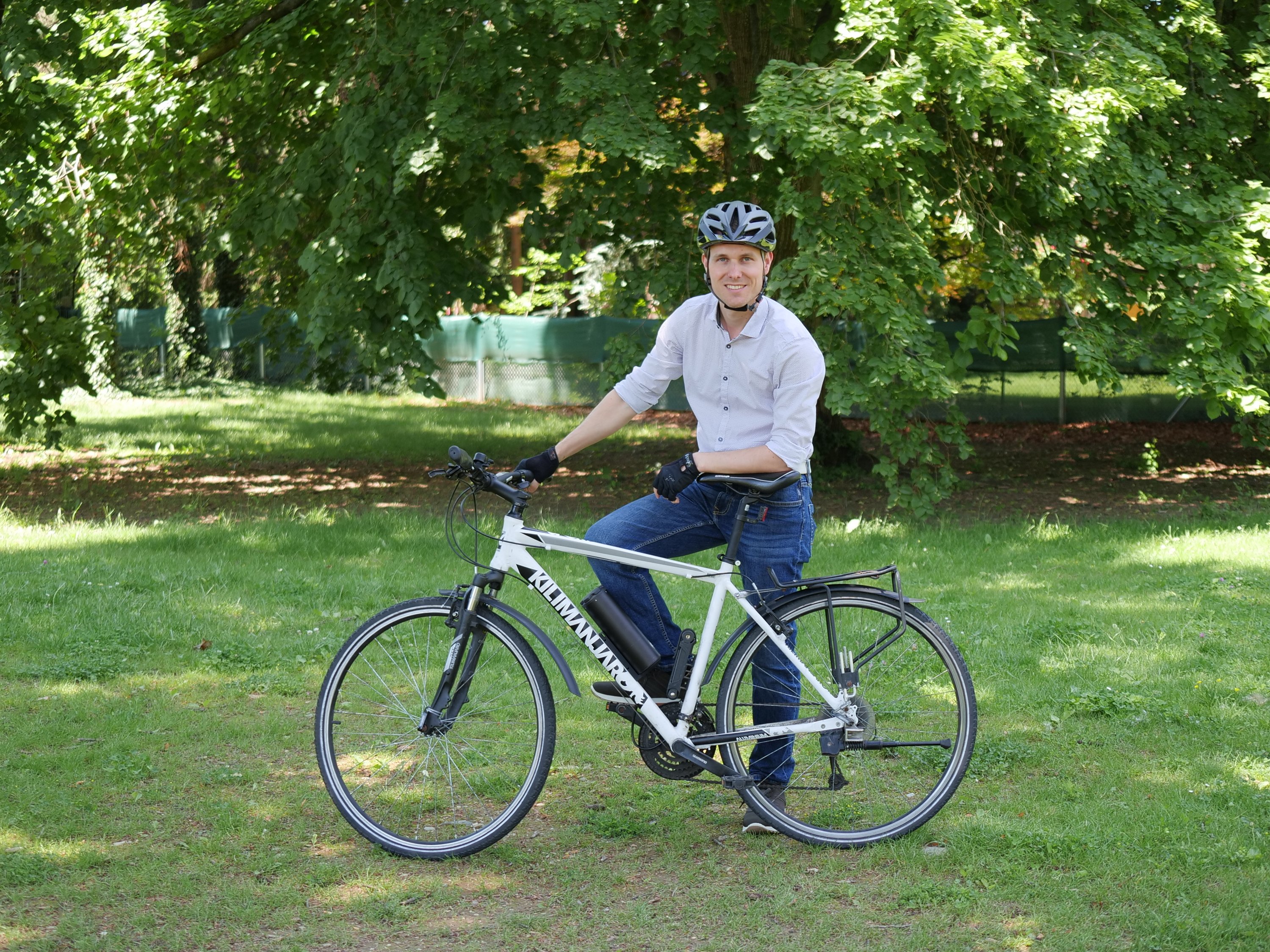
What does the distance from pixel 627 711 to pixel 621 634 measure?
314 millimetres

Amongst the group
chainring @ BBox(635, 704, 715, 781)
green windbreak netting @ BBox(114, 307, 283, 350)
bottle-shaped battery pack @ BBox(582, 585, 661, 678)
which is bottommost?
chainring @ BBox(635, 704, 715, 781)

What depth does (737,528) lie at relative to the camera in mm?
4238

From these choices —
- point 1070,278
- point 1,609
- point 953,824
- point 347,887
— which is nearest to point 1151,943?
point 953,824

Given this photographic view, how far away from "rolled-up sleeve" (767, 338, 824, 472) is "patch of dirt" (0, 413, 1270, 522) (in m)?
6.56

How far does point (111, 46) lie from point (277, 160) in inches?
105

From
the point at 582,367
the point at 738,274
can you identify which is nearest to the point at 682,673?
the point at 738,274

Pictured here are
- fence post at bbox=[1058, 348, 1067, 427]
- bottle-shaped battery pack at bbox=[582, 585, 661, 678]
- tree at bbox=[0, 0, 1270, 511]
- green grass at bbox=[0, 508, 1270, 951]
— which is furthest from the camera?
fence post at bbox=[1058, 348, 1067, 427]

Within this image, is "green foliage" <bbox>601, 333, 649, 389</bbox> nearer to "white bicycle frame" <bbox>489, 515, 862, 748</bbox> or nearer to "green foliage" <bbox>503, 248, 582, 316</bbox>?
"white bicycle frame" <bbox>489, 515, 862, 748</bbox>

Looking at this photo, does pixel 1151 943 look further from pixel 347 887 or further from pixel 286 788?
pixel 286 788

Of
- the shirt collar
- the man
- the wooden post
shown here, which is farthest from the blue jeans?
the wooden post

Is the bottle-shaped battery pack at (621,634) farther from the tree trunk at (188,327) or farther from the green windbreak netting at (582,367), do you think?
the tree trunk at (188,327)

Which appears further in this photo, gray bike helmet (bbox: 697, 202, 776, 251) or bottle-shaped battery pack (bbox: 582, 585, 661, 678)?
bottle-shaped battery pack (bbox: 582, 585, 661, 678)

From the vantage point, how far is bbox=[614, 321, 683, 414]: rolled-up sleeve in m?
4.46

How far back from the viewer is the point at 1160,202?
32.6ft
